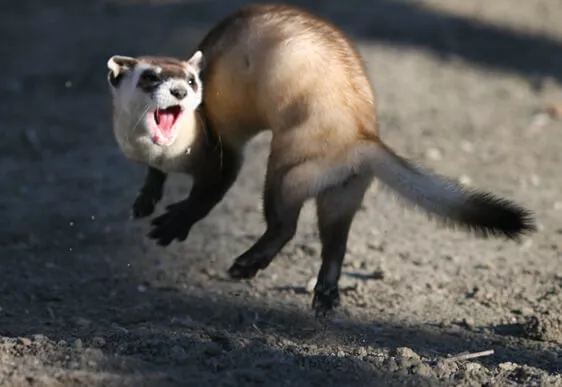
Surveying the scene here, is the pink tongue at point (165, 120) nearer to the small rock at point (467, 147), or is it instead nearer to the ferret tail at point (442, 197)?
the ferret tail at point (442, 197)

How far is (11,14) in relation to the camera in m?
16.4

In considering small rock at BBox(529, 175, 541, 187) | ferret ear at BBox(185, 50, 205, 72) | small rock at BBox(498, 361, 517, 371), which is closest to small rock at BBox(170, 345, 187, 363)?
small rock at BBox(498, 361, 517, 371)

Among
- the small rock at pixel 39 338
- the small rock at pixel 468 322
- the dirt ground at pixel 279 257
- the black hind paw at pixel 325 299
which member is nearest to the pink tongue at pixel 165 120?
the dirt ground at pixel 279 257

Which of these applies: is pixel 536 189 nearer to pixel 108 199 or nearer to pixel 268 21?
pixel 108 199

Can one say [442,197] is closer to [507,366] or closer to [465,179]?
[507,366]

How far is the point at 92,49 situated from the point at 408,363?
9187 millimetres

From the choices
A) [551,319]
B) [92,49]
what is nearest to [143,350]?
[551,319]

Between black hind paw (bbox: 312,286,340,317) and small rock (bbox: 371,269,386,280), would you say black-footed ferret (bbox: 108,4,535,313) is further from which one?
small rock (bbox: 371,269,386,280)

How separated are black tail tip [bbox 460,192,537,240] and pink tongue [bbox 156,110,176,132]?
4.97 ft

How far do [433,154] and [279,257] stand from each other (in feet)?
9.75

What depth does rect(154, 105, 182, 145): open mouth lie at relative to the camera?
20.7ft

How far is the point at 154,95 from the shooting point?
6.18m

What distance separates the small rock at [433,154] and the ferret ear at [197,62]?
14.5ft

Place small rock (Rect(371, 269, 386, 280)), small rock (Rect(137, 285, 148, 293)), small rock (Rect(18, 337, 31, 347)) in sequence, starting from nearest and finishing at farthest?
small rock (Rect(18, 337, 31, 347))
small rock (Rect(137, 285, 148, 293))
small rock (Rect(371, 269, 386, 280))
